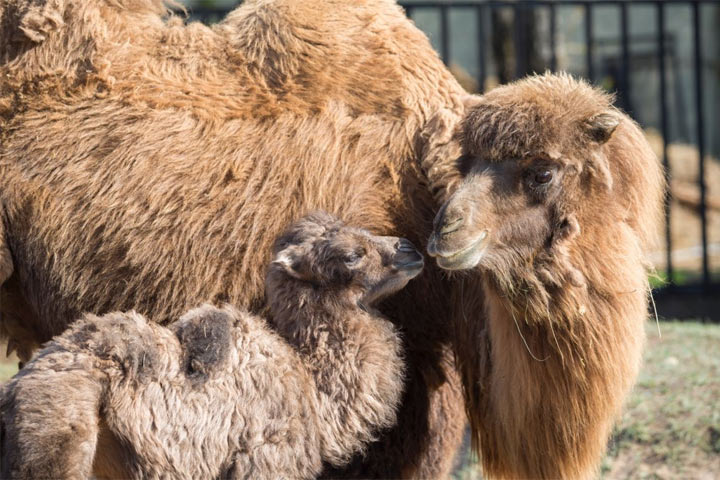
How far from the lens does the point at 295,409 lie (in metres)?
4.15

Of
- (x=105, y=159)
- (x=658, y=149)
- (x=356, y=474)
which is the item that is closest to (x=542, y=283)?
(x=356, y=474)

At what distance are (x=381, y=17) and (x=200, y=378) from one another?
7.10 ft

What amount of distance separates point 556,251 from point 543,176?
0.99 ft

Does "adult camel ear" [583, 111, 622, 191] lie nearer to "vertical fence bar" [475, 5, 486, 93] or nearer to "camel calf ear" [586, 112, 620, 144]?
"camel calf ear" [586, 112, 620, 144]

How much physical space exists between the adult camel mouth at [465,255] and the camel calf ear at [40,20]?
Result: 2.40 meters

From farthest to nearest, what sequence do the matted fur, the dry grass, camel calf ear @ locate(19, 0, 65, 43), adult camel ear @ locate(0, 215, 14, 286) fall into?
1. the dry grass
2. camel calf ear @ locate(19, 0, 65, 43)
3. adult camel ear @ locate(0, 215, 14, 286)
4. the matted fur

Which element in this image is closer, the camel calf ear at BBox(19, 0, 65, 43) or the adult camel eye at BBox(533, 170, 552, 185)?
the adult camel eye at BBox(533, 170, 552, 185)

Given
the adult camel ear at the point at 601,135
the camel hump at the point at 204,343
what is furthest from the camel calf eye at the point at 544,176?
the camel hump at the point at 204,343

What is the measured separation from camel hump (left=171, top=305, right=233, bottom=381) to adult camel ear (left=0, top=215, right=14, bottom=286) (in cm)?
123

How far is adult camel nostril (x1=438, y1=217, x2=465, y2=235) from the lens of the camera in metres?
3.90

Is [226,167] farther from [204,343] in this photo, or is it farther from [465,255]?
[465,255]

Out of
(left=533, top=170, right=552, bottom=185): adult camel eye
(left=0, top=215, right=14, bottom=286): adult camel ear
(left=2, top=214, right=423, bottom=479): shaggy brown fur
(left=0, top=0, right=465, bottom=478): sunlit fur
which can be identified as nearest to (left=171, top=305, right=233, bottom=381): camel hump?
(left=2, top=214, right=423, bottom=479): shaggy brown fur

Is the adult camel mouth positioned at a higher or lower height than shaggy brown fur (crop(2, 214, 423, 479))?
higher

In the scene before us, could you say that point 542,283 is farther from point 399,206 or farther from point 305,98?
point 305,98
